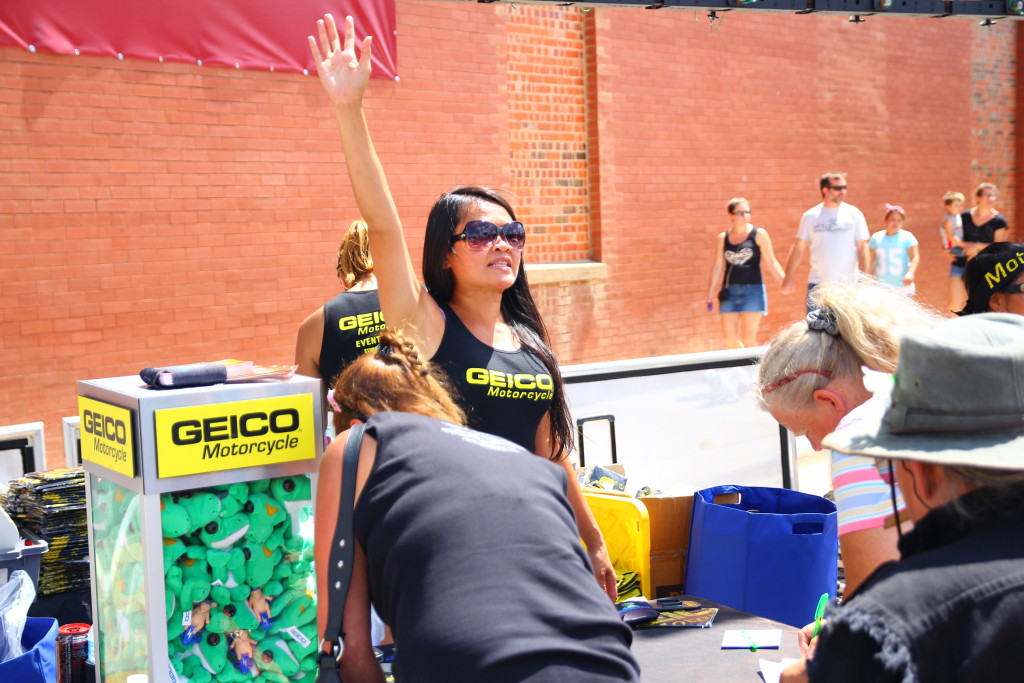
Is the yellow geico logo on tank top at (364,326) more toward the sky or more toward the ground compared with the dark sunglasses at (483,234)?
more toward the ground

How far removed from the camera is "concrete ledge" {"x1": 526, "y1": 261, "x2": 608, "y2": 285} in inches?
392

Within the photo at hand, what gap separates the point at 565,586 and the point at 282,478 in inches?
40.1

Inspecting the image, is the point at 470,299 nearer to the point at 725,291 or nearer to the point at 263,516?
the point at 263,516

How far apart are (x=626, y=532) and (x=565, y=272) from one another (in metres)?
6.24

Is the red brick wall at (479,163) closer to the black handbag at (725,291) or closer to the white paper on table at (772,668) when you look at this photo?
the black handbag at (725,291)

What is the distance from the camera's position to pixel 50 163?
23.2ft

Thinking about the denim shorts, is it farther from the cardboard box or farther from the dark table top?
the dark table top

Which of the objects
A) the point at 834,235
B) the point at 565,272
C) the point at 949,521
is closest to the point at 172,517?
the point at 949,521

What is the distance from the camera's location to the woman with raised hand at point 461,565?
5.93 ft

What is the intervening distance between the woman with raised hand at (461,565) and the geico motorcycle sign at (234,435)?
576 millimetres

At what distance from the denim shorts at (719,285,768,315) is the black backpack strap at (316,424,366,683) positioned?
9017 mm

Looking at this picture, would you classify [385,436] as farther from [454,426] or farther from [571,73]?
[571,73]

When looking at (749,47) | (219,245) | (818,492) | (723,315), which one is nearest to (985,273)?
(818,492)

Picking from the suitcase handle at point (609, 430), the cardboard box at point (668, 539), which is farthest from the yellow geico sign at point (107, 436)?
the suitcase handle at point (609, 430)
